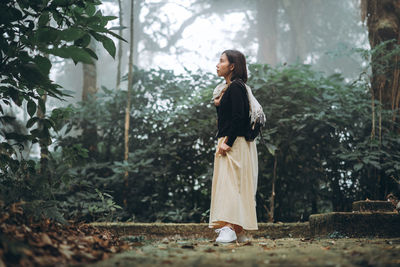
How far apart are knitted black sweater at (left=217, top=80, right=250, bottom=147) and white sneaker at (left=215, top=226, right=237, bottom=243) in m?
0.83

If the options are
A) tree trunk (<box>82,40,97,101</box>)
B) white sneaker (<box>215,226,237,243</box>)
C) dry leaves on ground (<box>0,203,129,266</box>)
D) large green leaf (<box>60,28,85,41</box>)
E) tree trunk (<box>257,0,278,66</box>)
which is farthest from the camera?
tree trunk (<box>257,0,278,66</box>)

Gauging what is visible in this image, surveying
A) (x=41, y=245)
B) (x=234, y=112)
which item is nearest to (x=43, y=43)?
(x=41, y=245)

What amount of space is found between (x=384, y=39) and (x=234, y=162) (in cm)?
346

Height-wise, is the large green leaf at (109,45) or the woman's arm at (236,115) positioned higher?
the large green leaf at (109,45)

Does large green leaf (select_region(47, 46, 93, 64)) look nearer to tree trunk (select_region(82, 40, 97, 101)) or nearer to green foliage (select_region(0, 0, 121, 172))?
green foliage (select_region(0, 0, 121, 172))

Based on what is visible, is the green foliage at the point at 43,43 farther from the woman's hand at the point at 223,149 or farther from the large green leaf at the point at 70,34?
the woman's hand at the point at 223,149

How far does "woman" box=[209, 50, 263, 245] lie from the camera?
4.09m

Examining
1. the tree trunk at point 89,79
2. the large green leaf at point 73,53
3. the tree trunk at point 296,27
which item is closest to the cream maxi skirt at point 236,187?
the large green leaf at point 73,53

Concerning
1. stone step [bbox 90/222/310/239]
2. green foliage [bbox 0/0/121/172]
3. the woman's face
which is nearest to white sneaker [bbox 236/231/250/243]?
stone step [bbox 90/222/310/239]

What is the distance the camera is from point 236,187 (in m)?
4.17

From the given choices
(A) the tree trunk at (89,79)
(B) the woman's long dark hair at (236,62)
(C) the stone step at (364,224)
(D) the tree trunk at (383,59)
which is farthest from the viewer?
(A) the tree trunk at (89,79)

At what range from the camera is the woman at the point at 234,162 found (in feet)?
13.4

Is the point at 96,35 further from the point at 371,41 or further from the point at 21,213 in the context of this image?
the point at 371,41

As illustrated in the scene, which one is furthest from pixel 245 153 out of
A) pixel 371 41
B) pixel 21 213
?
pixel 371 41
